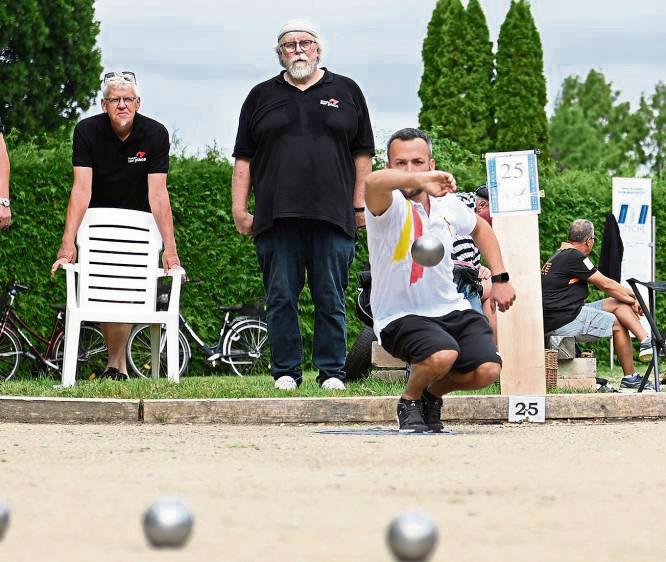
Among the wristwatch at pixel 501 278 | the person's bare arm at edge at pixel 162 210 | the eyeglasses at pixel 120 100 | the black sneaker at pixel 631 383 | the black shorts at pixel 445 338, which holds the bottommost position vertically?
the black sneaker at pixel 631 383

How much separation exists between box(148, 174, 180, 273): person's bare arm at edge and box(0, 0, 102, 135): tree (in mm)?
16716

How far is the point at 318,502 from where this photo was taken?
4984 mm

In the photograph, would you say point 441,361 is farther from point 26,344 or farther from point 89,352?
point 26,344

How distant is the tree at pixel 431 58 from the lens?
37.4 m

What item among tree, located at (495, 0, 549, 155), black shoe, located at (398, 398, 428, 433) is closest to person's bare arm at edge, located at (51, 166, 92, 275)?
black shoe, located at (398, 398, 428, 433)

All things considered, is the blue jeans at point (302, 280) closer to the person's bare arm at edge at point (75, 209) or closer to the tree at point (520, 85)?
the person's bare arm at edge at point (75, 209)

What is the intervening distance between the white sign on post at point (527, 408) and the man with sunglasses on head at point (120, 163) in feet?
8.97

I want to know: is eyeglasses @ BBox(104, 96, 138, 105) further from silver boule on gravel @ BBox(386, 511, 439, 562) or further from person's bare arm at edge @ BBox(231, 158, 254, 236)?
silver boule on gravel @ BBox(386, 511, 439, 562)

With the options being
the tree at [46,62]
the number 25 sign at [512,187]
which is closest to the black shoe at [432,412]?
the number 25 sign at [512,187]

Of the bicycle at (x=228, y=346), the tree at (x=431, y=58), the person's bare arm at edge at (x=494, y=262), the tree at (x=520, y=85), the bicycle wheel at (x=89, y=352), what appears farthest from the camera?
the tree at (x=431, y=58)

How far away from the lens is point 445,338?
7.19 m

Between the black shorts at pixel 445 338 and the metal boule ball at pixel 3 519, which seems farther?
the black shorts at pixel 445 338

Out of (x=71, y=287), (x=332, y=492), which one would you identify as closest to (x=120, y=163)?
(x=71, y=287)

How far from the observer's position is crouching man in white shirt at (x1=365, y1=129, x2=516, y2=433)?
7.18 metres
